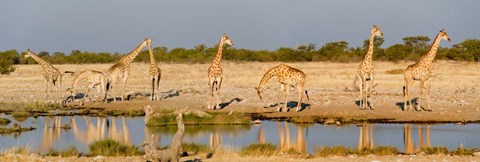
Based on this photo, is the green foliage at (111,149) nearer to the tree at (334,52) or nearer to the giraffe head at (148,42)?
the giraffe head at (148,42)

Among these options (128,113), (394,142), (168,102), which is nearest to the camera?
(394,142)

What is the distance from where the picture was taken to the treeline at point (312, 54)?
2228 inches

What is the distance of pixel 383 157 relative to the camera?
15.5m

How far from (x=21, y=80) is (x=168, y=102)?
16684 millimetres

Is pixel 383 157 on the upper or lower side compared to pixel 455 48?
lower

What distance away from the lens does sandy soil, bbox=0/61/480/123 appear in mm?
25812

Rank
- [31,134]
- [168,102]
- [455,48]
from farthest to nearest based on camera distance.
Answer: [455,48], [168,102], [31,134]

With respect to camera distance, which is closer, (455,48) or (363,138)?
(363,138)

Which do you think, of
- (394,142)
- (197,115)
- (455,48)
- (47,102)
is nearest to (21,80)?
(47,102)

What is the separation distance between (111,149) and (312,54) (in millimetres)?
46651

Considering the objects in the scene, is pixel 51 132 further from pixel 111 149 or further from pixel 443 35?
pixel 443 35

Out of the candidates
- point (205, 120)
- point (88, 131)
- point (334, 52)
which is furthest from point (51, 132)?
point (334, 52)

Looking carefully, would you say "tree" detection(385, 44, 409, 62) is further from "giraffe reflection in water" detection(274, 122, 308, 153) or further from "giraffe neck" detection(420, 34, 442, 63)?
"giraffe reflection in water" detection(274, 122, 308, 153)

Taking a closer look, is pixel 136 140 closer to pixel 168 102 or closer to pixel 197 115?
pixel 197 115
